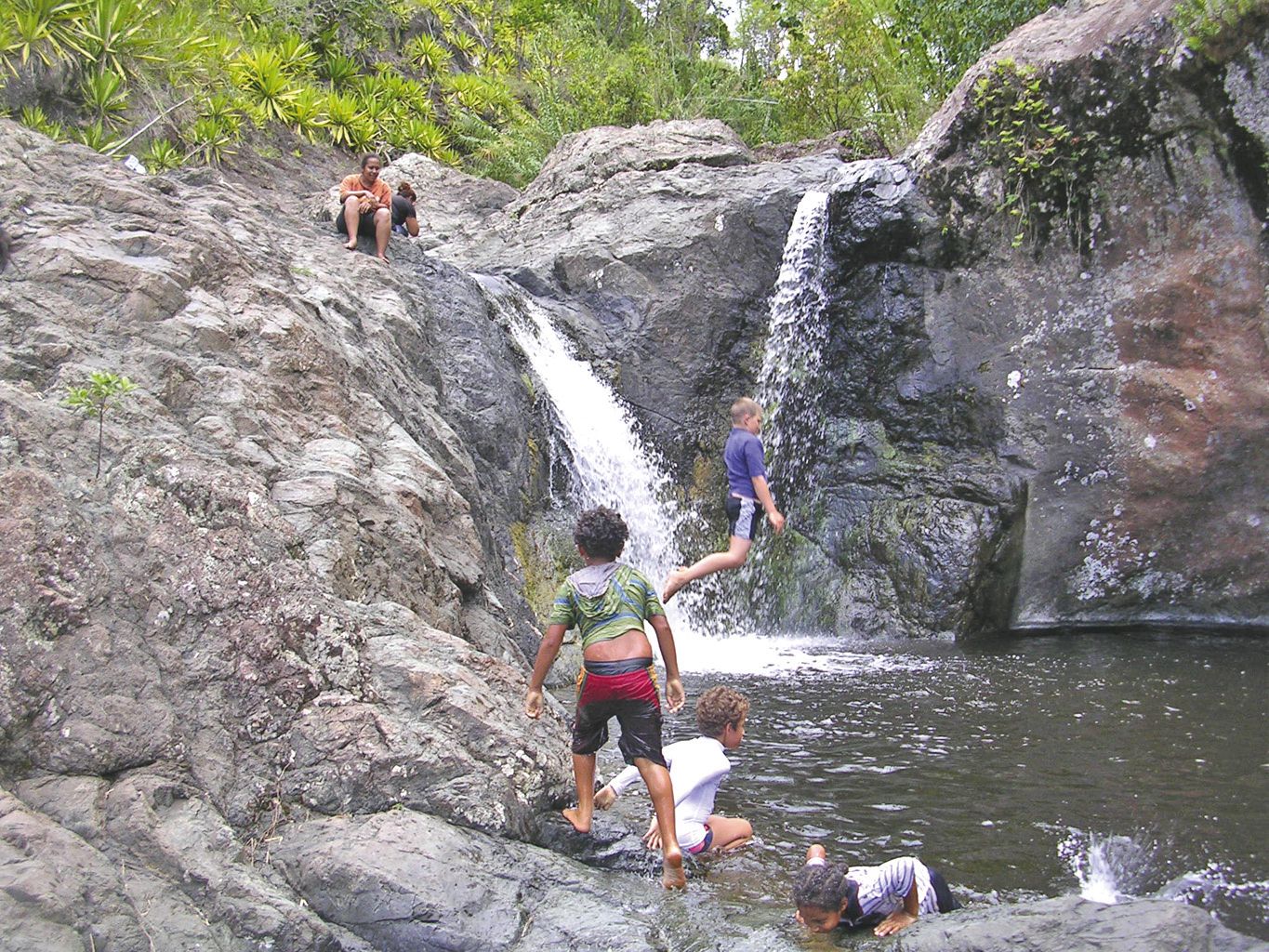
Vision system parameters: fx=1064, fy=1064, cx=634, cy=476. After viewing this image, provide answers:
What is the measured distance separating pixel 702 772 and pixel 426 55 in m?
21.8

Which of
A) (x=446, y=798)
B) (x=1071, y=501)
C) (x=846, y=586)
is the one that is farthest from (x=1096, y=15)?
(x=446, y=798)

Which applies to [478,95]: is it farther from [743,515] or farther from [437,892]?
[437,892]

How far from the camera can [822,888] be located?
4.11m

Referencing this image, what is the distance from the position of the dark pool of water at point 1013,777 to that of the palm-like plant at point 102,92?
910 cm

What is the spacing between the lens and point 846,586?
1261 centimetres

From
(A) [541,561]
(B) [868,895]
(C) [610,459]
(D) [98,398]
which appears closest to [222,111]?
(C) [610,459]

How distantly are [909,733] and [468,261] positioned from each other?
386 inches

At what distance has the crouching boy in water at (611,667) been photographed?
4.80 m

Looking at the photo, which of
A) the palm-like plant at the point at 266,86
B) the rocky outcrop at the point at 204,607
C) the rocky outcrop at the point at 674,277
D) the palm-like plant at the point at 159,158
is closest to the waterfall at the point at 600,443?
the rocky outcrop at the point at 674,277

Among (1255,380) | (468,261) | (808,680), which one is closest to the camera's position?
(808,680)

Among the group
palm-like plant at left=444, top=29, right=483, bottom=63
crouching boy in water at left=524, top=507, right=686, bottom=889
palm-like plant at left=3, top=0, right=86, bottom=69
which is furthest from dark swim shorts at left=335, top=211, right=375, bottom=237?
palm-like plant at left=444, top=29, right=483, bottom=63

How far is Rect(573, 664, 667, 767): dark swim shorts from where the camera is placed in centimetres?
480

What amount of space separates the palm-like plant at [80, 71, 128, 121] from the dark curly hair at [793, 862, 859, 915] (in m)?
11.6

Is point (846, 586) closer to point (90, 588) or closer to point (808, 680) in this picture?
point (808, 680)
